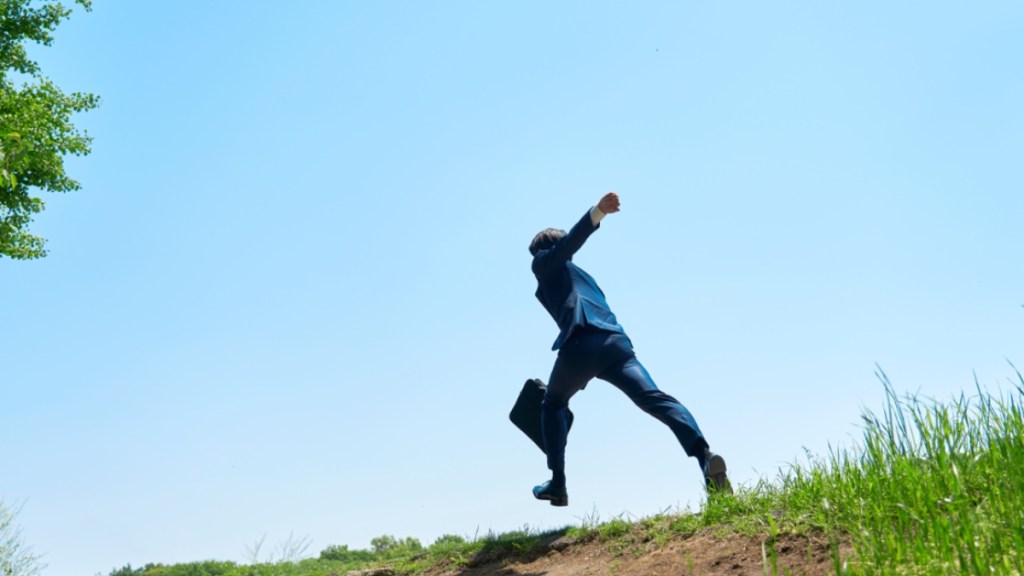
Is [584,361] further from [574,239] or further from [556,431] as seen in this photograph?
[574,239]

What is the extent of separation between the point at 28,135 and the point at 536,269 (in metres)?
10.8

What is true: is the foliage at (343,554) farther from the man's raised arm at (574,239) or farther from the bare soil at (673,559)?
the man's raised arm at (574,239)

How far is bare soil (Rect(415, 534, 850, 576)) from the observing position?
4.61 m

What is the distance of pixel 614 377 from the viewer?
270 inches

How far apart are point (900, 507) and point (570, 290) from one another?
10.7ft

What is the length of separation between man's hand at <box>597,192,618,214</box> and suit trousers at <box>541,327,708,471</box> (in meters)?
0.95

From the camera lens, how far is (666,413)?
666 centimetres

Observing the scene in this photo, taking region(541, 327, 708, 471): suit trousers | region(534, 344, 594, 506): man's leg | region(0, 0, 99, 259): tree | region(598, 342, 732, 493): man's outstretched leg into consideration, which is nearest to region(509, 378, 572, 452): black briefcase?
region(534, 344, 594, 506): man's leg

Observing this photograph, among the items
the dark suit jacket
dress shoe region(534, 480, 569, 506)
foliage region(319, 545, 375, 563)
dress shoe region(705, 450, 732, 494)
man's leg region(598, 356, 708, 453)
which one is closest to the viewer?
dress shoe region(705, 450, 732, 494)

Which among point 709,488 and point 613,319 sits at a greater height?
point 613,319

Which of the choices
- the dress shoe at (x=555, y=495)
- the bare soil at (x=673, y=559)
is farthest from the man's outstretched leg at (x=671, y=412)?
the dress shoe at (x=555, y=495)

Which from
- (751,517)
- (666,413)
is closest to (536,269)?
(666,413)

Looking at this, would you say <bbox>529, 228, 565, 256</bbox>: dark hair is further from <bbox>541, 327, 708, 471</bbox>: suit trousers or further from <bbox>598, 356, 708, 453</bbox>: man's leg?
<bbox>598, 356, 708, 453</bbox>: man's leg

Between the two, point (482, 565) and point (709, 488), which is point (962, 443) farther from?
point (482, 565)
